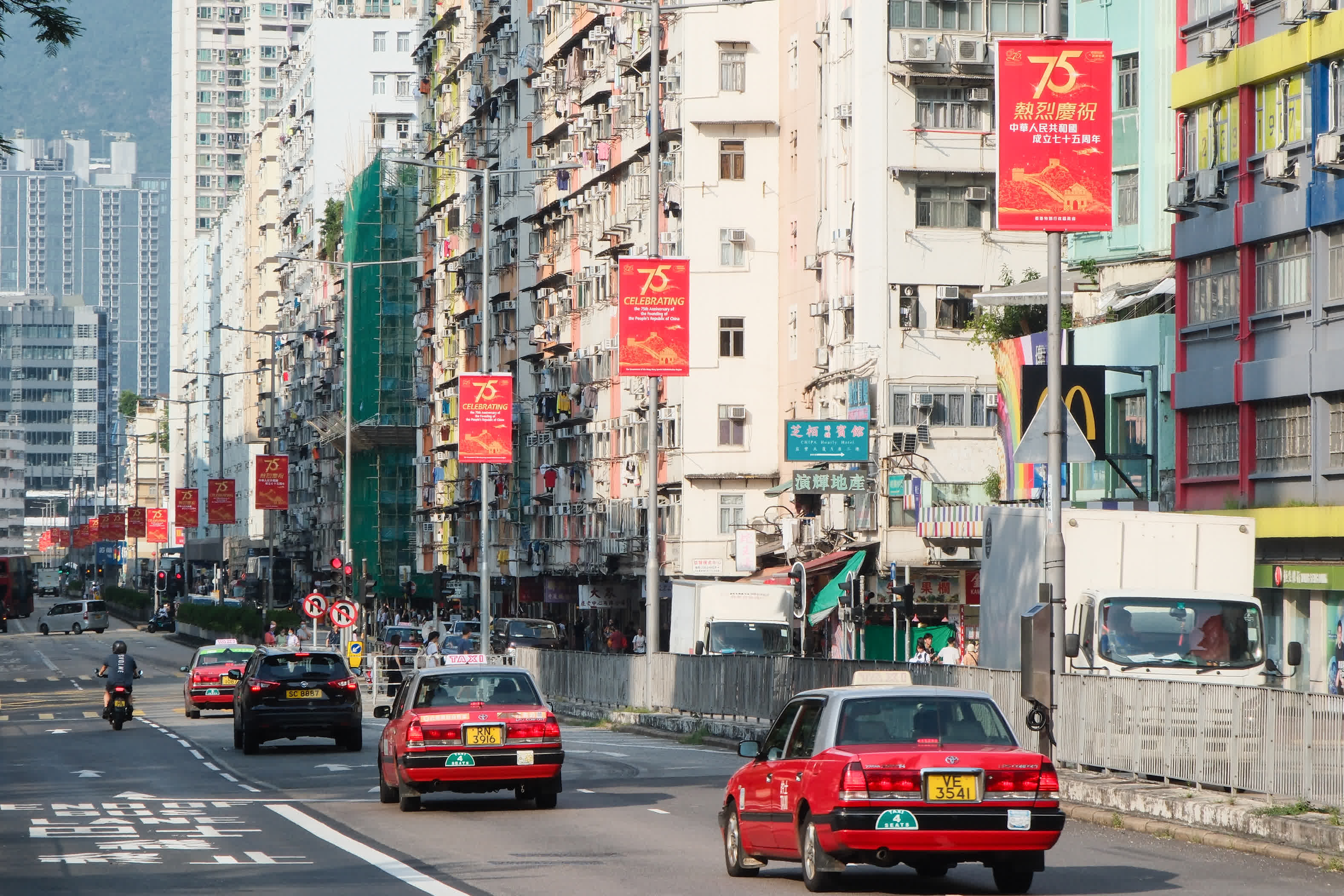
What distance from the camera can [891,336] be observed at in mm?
55875

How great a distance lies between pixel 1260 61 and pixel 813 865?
1096 inches

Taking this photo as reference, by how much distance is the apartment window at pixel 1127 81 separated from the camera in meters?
47.5

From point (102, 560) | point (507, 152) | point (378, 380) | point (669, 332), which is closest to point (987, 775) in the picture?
point (669, 332)

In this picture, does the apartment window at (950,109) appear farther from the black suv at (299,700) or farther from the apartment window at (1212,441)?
the black suv at (299,700)

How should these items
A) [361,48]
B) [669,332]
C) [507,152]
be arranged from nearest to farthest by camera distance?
[669,332] → [507,152] → [361,48]

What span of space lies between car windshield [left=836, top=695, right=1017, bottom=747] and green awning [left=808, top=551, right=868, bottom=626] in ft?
130

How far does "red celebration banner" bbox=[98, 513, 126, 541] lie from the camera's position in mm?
130125

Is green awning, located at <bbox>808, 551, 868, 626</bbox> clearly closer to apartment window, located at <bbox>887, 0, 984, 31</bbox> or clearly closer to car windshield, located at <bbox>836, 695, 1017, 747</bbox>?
apartment window, located at <bbox>887, 0, 984, 31</bbox>

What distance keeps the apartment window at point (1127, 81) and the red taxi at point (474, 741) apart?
28.4 meters

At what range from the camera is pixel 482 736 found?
73.3 feet

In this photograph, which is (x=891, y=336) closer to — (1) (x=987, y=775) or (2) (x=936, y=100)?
(2) (x=936, y=100)

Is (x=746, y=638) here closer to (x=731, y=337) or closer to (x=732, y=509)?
(x=732, y=509)

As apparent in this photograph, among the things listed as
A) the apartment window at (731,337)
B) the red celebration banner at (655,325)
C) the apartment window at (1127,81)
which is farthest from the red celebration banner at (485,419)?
the apartment window at (731,337)

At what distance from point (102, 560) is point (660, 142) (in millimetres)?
120902
